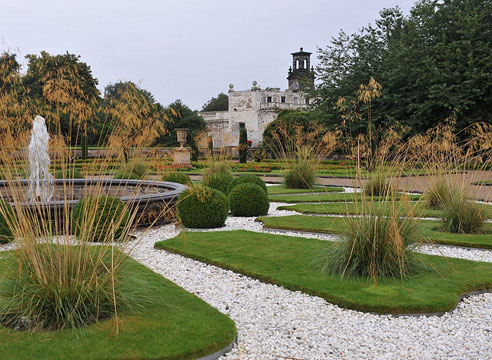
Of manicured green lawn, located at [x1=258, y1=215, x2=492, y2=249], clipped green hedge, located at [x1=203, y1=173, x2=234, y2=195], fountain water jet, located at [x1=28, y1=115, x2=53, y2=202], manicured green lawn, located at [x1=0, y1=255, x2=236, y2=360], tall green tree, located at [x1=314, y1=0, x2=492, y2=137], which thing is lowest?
manicured green lawn, located at [x1=0, y1=255, x2=236, y2=360]

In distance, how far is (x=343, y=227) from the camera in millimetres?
5770

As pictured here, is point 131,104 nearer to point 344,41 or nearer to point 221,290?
point 221,290

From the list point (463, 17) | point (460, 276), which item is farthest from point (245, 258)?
point (463, 17)

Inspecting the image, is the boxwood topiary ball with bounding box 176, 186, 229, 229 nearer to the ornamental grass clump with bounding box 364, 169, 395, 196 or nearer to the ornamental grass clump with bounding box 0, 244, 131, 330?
the ornamental grass clump with bounding box 364, 169, 395, 196

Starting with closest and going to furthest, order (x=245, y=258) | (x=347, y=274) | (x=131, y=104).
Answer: (x=131, y=104), (x=347, y=274), (x=245, y=258)

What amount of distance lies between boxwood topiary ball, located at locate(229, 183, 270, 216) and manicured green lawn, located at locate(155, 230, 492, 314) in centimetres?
230

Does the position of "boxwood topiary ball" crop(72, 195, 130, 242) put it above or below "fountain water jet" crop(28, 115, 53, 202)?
below

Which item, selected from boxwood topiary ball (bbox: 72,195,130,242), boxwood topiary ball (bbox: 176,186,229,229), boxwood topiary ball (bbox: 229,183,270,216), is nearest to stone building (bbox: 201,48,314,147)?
boxwood topiary ball (bbox: 229,183,270,216)

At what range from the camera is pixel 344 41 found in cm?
2764

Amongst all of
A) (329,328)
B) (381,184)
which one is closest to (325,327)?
(329,328)

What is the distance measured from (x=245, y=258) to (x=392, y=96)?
69.3ft

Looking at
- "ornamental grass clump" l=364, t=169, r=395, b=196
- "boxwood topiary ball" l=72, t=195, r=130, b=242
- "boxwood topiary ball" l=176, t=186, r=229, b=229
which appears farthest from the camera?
"boxwood topiary ball" l=176, t=186, r=229, b=229

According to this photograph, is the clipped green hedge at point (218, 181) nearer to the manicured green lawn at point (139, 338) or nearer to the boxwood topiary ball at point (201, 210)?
the boxwood topiary ball at point (201, 210)

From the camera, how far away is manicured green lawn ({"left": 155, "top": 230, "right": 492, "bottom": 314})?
436 cm
